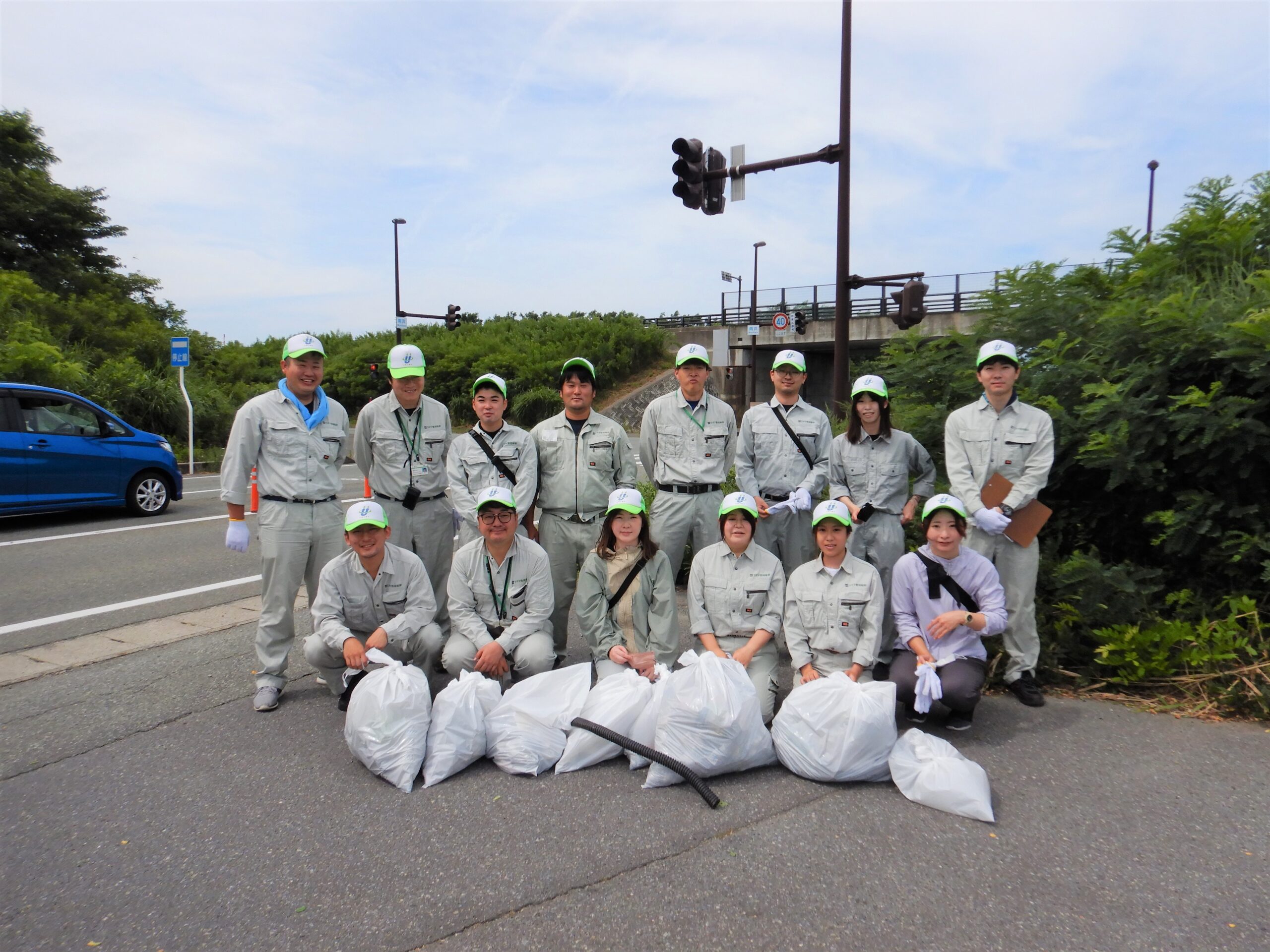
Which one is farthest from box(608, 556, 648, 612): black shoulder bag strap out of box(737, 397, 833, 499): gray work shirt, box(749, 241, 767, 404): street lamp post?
box(749, 241, 767, 404): street lamp post

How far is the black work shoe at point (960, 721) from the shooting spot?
13.9ft

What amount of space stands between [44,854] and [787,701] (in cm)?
302

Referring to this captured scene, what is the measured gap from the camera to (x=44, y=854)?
124 inches

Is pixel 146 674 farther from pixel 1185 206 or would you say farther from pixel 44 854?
pixel 1185 206

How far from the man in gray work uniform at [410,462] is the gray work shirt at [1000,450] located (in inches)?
122

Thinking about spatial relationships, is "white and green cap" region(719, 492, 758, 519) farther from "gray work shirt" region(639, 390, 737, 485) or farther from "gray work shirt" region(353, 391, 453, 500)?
"gray work shirt" region(353, 391, 453, 500)

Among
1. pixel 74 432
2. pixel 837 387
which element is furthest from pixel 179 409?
pixel 837 387

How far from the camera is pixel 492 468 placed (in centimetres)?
522

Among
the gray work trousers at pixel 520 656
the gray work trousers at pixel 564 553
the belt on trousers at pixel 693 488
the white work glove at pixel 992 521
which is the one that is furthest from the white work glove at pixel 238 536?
the white work glove at pixel 992 521

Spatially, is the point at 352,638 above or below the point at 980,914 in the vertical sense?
above

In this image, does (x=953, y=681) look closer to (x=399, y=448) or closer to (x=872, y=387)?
(x=872, y=387)

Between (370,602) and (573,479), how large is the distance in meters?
1.41

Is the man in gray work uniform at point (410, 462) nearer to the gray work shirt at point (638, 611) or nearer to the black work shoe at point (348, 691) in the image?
the black work shoe at point (348, 691)

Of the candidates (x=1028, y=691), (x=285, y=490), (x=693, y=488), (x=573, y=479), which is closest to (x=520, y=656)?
(x=573, y=479)
